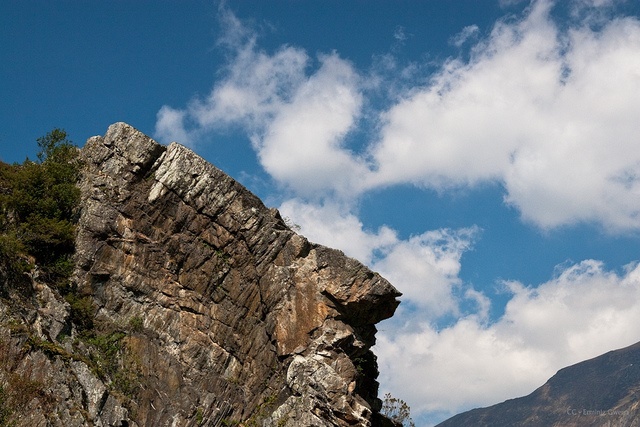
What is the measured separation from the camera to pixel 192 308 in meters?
40.9

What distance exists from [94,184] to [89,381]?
14.7 metres

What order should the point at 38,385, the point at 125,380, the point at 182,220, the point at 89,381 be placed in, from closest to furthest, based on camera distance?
the point at 38,385 → the point at 89,381 → the point at 125,380 → the point at 182,220

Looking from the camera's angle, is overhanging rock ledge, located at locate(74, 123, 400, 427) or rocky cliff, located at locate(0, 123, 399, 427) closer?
rocky cliff, located at locate(0, 123, 399, 427)

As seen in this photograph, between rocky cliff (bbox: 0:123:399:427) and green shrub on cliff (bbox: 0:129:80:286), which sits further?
green shrub on cliff (bbox: 0:129:80:286)

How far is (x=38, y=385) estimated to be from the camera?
32906mm

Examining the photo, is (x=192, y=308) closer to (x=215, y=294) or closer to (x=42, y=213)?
(x=215, y=294)

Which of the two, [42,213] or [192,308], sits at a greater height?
[42,213]

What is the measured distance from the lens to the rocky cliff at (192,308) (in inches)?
1473

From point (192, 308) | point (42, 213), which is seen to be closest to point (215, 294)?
point (192, 308)

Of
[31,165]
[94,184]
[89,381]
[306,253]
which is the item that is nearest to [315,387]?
[306,253]

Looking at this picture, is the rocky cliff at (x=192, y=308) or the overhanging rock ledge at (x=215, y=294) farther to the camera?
the overhanging rock ledge at (x=215, y=294)

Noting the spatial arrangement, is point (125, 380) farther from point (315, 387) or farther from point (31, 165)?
point (31, 165)

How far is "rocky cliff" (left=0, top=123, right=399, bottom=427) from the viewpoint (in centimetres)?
3741

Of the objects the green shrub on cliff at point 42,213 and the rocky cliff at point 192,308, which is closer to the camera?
the rocky cliff at point 192,308
